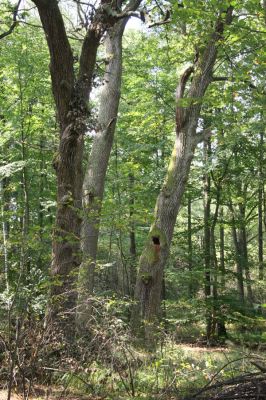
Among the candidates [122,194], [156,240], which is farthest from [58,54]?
[122,194]

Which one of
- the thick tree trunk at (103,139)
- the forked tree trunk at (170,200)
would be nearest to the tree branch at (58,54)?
the thick tree trunk at (103,139)

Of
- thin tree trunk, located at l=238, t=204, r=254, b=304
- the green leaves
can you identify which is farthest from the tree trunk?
thin tree trunk, located at l=238, t=204, r=254, b=304

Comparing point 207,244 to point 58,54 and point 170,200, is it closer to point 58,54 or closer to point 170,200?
point 170,200

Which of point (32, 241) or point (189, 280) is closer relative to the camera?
point (32, 241)

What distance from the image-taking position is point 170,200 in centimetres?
807

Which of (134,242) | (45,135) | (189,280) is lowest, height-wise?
(189,280)

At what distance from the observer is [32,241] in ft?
14.0

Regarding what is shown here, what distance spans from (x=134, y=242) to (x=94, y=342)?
10621mm

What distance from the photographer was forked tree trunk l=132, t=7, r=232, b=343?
7.62 meters

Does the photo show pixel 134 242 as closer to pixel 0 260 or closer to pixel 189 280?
pixel 189 280

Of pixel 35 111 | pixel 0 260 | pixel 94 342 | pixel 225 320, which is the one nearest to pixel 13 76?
pixel 35 111

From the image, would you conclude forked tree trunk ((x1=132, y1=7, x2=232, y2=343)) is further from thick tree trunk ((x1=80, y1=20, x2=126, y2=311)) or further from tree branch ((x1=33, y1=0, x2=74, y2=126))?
tree branch ((x1=33, y1=0, x2=74, y2=126))

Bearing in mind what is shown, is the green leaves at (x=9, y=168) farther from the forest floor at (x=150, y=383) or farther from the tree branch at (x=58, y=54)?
the forest floor at (x=150, y=383)

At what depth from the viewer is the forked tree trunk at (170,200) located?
25.0 feet
